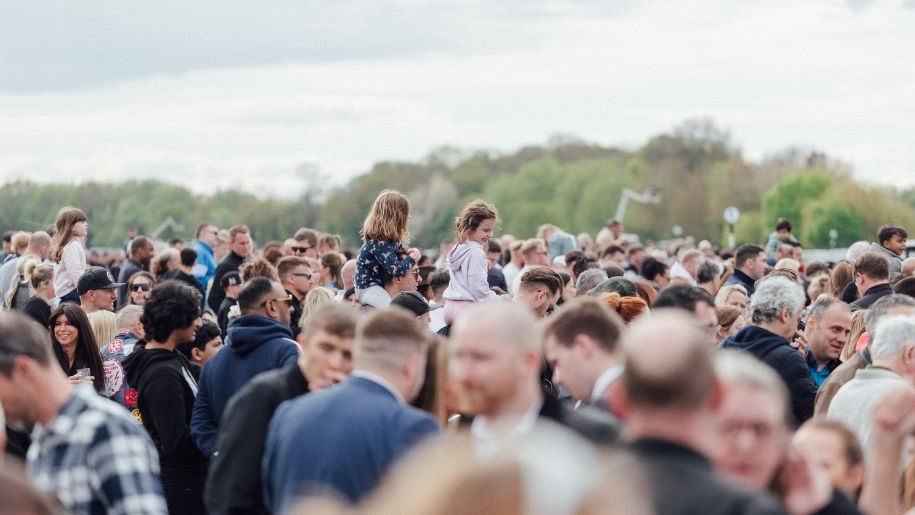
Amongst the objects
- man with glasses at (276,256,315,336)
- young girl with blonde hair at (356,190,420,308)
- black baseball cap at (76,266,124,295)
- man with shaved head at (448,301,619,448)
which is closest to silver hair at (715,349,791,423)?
man with shaved head at (448,301,619,448)

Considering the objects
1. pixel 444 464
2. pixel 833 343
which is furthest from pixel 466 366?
pixel 833 343

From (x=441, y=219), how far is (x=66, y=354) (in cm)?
10352

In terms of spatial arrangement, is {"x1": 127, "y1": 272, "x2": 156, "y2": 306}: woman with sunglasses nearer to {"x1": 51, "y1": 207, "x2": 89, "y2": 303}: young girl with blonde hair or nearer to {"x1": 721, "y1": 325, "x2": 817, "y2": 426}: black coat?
{"x1": 51, "y1": 207, "x2": 89, "y2": 303}: young girl with blonde hair

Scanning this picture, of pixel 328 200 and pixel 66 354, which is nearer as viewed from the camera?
pixel 66 354

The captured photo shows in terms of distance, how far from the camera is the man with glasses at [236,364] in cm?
715

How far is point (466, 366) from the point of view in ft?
13.5

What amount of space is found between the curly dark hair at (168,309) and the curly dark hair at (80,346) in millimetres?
1168

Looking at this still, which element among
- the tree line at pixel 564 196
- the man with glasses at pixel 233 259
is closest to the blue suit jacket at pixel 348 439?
the man with glasses at pixel 233 259

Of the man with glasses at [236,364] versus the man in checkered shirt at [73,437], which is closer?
the man in checkered shirt at [73,437]

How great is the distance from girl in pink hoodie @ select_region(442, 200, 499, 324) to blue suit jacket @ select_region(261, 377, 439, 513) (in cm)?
564

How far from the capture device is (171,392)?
24.9ft

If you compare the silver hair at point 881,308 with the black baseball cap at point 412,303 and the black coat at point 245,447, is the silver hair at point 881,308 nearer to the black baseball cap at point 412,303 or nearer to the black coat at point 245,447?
the black baseball cap at point 412,303

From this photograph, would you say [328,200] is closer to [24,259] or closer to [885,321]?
[24,259]

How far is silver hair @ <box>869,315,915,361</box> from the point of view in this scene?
5984 mm
